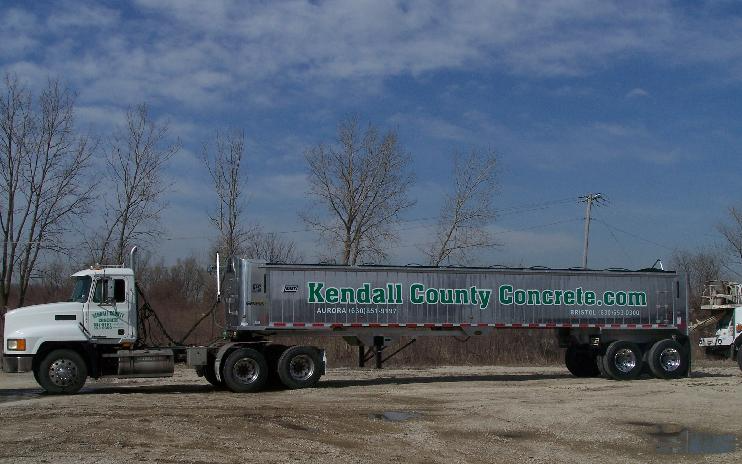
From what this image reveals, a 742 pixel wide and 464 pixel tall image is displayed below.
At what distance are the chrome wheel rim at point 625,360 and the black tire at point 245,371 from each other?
9936 mm

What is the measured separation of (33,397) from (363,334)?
8.05m

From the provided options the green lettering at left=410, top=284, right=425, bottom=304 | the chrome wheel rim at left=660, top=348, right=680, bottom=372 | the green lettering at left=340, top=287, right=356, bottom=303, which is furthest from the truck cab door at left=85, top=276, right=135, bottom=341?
the chrome wheel rim at left=660, top=348, right=680, bottom=372

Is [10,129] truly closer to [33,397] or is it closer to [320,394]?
[33,397]

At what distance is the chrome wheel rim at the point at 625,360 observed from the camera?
932 inches

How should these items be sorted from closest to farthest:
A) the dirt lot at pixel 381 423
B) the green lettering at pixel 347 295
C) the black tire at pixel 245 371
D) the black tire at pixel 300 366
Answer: the dirt lot at pixel 381 423 < the black tire at pixel 245 371 < the black tire at pixel 300 366 < the green lettering at pixel 347 295

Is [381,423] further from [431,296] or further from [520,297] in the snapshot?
[520,297]

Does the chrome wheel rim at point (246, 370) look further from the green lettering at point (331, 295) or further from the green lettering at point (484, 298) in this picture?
the green lettering at point (484, 298)

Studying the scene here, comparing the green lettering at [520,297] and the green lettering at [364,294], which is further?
the green lettering at [520,297]

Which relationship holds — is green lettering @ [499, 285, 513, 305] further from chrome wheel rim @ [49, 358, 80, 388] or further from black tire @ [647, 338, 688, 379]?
chrome wheel rim @ [49, 358, 80, 388]

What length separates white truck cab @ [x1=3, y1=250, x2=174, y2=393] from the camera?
1895 cm

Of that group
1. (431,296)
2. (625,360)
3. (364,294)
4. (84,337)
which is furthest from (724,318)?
(84,337)

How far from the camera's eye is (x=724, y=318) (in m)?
27.4

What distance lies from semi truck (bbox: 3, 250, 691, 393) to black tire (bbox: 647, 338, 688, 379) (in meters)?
0.03

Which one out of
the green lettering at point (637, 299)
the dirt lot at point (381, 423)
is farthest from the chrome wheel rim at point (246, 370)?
the green lettering at point (637, 299)
